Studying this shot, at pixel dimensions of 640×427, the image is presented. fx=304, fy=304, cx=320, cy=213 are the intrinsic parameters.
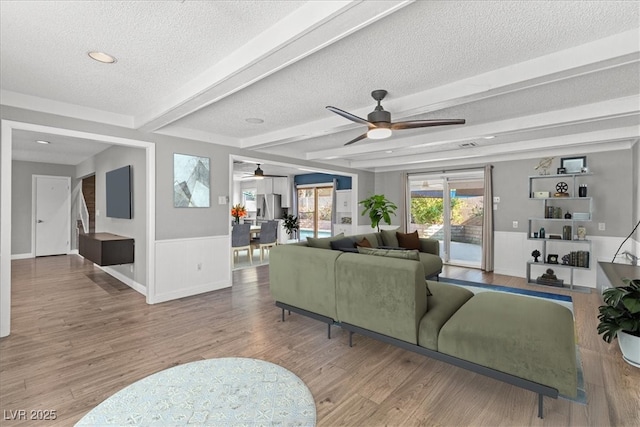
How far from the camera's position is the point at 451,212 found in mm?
7156

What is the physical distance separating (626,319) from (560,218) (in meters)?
3.26

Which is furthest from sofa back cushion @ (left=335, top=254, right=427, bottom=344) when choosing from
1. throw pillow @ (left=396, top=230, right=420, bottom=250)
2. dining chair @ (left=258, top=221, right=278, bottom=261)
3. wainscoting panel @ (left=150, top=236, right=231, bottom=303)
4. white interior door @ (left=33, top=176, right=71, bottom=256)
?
white interior door @ (left=33, top=176, right=71, bottom=256)

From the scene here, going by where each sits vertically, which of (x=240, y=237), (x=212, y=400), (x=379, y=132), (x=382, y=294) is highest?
(x=379, y=132)

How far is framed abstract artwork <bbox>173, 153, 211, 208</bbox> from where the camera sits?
4574 mm

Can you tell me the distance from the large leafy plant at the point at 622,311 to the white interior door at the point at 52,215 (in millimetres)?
11024

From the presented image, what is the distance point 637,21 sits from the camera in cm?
193

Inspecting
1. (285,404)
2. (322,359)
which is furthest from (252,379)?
(322,359)

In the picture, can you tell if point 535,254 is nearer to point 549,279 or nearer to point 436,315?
point 549,279

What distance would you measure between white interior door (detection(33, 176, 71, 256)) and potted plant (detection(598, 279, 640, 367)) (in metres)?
11.0

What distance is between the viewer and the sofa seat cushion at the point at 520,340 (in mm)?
1896

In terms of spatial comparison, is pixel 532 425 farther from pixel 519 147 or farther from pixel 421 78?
pixel 519 147

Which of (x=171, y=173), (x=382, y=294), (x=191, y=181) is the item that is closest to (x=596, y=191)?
(x=382, y=294)

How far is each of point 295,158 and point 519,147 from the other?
4.12 meters

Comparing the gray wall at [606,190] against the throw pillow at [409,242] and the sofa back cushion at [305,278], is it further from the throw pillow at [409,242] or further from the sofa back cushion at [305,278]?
the sofa back cushion at [305,278]
